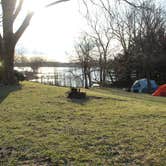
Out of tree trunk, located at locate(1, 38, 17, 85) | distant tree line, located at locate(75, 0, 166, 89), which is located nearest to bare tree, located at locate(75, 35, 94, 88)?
distant tree line, located at locate(75, 0, 166, 89)

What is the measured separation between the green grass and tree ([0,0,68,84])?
18.5ft

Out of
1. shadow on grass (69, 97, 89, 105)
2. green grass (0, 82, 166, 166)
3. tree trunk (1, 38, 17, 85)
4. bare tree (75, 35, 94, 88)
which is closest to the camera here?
green grass (0, 82, 166, 166)

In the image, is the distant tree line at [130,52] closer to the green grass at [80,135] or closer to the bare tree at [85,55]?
the bare tree at [85,55]

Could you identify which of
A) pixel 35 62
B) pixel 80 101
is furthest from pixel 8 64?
pixel 35 62

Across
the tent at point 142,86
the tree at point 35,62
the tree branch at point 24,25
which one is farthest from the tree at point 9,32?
the tree at point 35,62

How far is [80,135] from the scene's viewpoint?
5.98 meters

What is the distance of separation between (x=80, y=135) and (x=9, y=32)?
951cm

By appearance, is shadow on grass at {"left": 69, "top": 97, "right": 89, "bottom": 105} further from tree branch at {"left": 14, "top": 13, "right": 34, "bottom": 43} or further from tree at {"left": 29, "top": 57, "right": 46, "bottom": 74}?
tree at {"left": 29, "top": 57, "right": 46, "bottom": 74}

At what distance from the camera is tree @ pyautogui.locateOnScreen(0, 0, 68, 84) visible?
14.2 m

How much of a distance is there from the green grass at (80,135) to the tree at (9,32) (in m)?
5.65

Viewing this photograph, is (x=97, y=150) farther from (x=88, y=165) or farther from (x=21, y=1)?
(x=21, y=1)

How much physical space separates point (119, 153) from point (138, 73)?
32.8 m

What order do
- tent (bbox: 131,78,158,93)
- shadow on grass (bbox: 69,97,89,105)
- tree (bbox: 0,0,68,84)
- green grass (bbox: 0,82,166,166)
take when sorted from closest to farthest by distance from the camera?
green grass (bbox: 0,82,166,166) → shadow on grass (bbox: 69,97,89,105) → tree (bbox: 0,0,68,84) → tent (bbox: 131,78,158,93)

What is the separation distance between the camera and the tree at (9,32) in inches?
558
